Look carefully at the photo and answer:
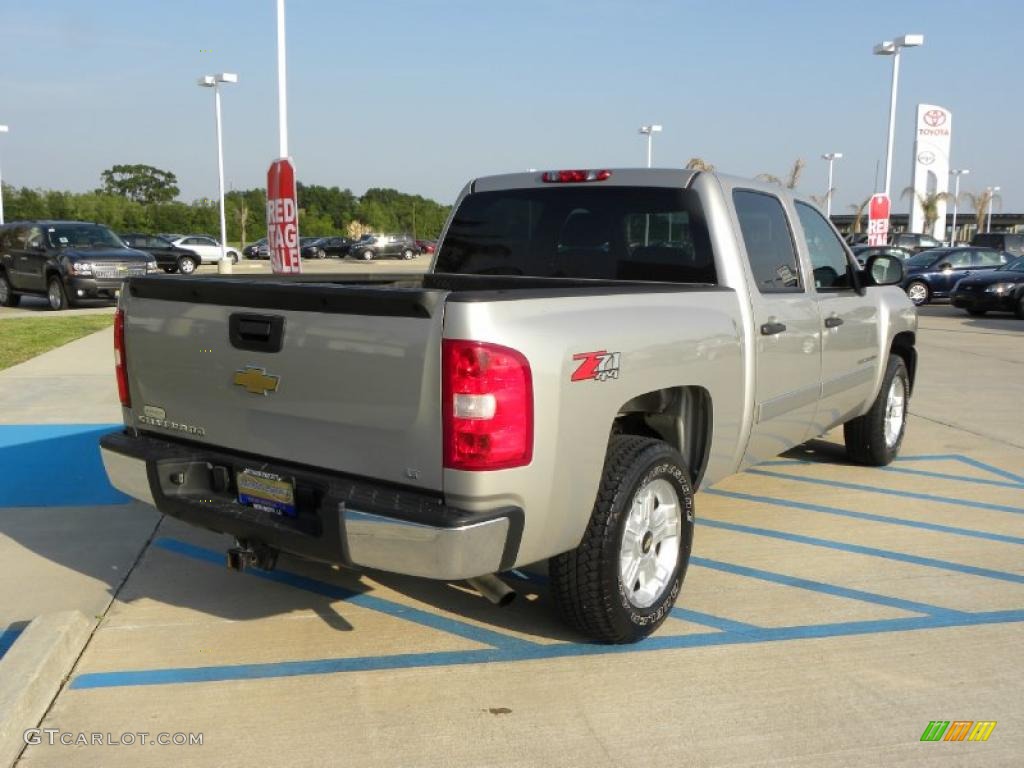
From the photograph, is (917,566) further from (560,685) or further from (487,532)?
(487,532)

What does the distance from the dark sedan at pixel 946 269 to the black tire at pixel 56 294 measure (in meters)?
19.1

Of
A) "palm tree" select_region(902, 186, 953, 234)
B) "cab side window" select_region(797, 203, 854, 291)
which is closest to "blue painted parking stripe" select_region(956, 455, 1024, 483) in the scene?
"cab side window" select_region(797, 203, 854, 291)

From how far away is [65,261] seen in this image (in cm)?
1780

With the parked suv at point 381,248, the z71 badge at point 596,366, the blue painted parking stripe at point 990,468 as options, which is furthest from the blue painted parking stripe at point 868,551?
the parked suv at point 381,248

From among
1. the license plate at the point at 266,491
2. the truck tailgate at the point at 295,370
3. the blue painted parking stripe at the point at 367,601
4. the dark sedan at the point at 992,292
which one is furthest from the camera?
the dark sedan at the point at 992,292

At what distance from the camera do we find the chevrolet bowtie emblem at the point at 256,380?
3514 millimetres

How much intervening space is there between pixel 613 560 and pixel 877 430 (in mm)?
3812

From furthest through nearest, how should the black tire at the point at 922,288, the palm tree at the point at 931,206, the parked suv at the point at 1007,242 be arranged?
1. the palm tree at the point at 931,206
2. the parked suv at the point at 1007,242
3. the black tire at the point at 922,288

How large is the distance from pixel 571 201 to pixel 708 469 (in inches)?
64.2

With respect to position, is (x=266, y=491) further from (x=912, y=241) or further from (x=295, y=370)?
(x=912, y=241)

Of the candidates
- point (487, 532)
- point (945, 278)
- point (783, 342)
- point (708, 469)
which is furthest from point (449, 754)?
point (945, 278)

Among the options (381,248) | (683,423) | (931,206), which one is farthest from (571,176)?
(381,248)

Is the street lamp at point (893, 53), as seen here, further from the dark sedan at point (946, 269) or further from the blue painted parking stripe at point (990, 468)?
the blue painted parking stripe at point (990, 468)

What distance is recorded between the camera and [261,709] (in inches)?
134
